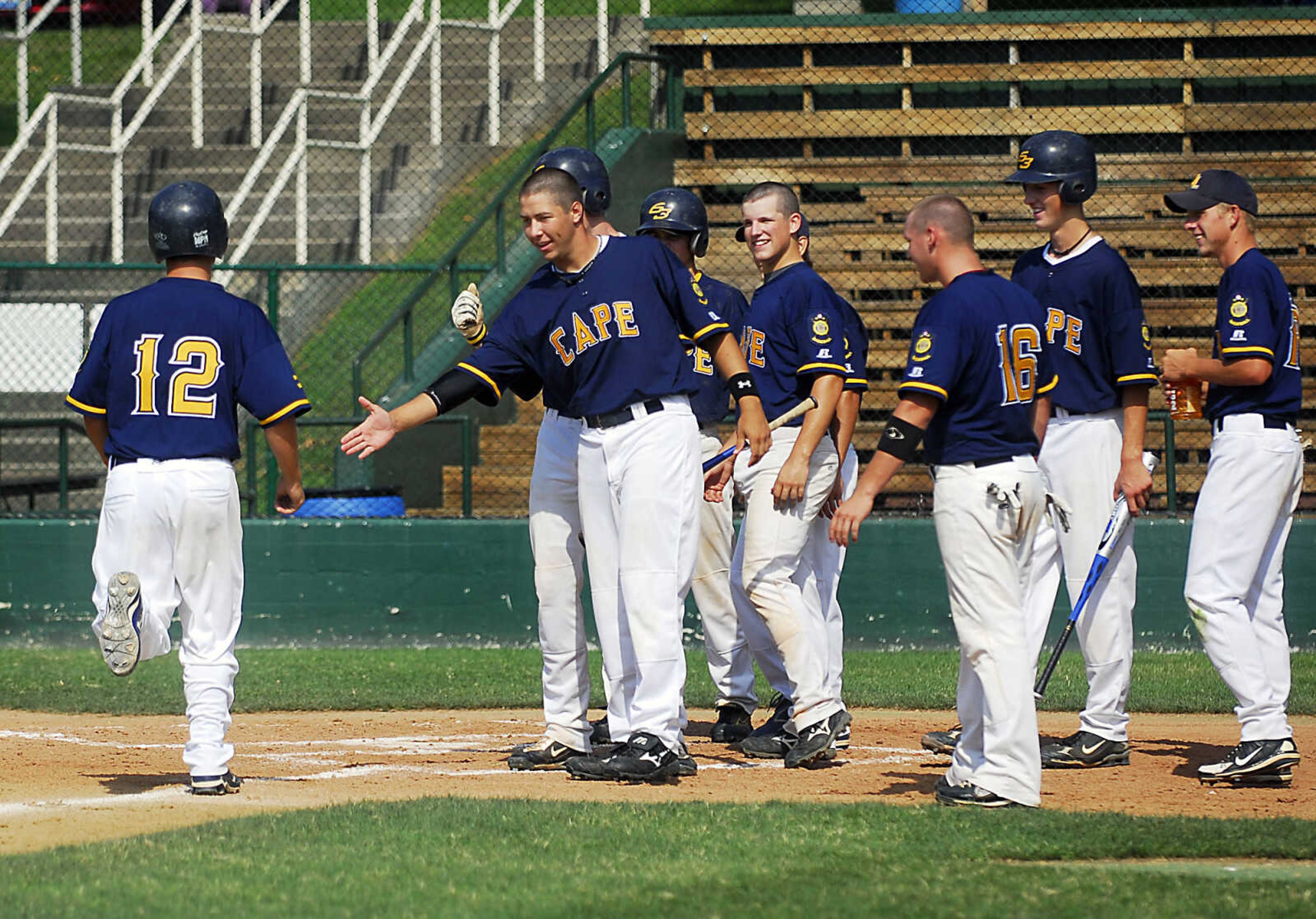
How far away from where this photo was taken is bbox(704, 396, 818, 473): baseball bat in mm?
6793

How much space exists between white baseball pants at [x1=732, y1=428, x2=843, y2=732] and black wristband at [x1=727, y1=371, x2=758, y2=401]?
53cm

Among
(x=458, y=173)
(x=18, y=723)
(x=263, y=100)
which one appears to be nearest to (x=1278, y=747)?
(x=18, y=723)

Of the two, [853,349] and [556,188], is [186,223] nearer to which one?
[556,188]

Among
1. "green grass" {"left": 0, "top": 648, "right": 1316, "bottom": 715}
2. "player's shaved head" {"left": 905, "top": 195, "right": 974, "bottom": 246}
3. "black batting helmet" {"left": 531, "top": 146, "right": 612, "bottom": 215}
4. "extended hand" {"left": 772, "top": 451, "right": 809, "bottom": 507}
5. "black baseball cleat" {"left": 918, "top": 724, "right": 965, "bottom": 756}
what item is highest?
"black batting helmet" {"left": 531, "top": 146, "right": 612, "bottom": 215}

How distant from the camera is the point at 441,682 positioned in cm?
973

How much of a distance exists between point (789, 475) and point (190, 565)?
2204 millimetres

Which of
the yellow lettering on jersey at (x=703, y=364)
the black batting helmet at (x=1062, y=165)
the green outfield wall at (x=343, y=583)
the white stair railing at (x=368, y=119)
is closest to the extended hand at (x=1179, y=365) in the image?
the black batting helmet at (x=1062, y=165)

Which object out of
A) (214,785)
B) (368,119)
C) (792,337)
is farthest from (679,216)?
(368,119)

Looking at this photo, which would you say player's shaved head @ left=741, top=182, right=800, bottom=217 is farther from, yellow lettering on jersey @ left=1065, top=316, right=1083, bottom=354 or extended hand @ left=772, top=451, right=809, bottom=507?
yellow lettering on jersey @ left=1065, top=316, right=1083, bottom=354

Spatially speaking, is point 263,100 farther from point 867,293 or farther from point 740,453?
point 740,453

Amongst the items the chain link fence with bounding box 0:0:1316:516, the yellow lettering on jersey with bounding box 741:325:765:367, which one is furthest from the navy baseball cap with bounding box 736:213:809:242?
the chain link fence with bounding box 0:0:1316:516

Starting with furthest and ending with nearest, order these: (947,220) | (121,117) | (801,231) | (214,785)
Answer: (121,117)
(801,231)
(214,785)
(947,220)

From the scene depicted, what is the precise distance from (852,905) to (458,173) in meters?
14.3

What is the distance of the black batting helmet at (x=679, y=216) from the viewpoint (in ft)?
25.1
